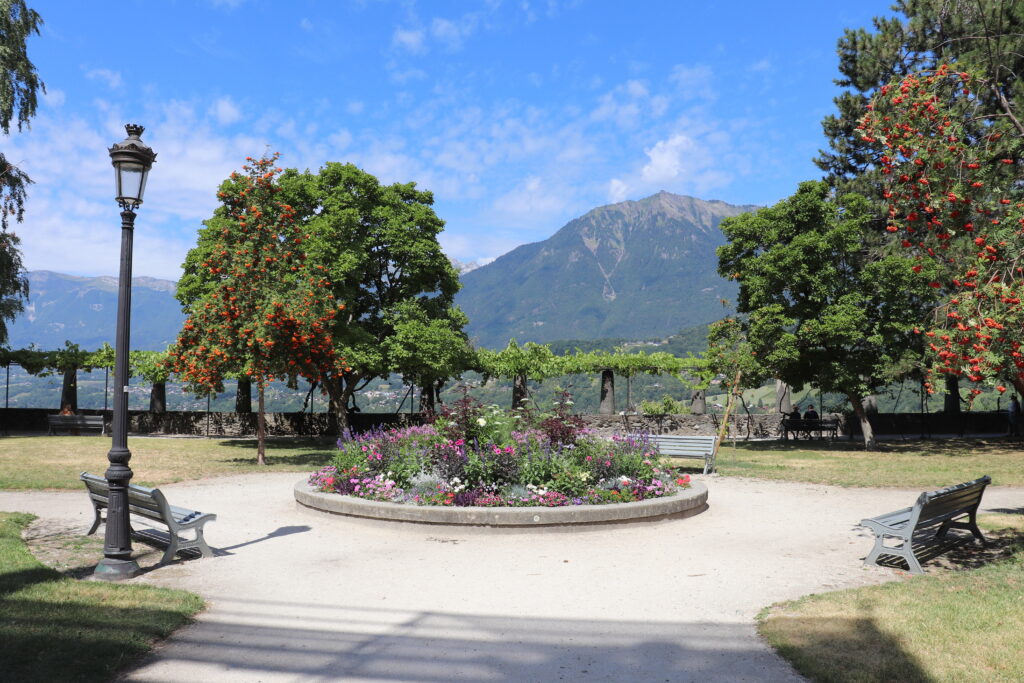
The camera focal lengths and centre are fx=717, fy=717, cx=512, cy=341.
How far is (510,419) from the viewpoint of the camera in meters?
11.3

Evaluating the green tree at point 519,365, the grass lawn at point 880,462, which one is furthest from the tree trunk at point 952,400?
the green tree at point 519,365

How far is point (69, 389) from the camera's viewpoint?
31.2 m

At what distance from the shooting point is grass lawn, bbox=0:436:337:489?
14.4m

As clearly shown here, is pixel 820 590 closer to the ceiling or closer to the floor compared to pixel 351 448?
closer to the floor

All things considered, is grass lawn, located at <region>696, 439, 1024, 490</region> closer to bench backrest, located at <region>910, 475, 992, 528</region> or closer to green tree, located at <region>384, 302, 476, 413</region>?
bench backrest, located at <region>910, 475, 992, 528</region>

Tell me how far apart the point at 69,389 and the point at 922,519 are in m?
33.6

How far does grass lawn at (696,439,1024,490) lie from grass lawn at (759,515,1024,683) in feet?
28.6

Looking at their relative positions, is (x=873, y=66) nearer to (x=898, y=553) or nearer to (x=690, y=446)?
(x=690, y=446)

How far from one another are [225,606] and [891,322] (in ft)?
73.9

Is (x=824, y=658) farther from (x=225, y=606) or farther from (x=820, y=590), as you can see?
(x=225, y=606)

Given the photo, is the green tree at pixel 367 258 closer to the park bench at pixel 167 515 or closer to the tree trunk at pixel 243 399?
the tree trunk at pixel 243 399

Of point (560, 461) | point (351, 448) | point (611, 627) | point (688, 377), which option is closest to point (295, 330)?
point (351, 448)

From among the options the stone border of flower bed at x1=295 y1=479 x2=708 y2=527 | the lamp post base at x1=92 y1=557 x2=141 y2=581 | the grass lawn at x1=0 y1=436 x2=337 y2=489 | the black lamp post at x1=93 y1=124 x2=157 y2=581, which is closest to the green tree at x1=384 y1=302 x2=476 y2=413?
the grass lawn at x1=0 y1=436 x2=337 y2=489

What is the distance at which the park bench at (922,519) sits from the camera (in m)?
6.80
